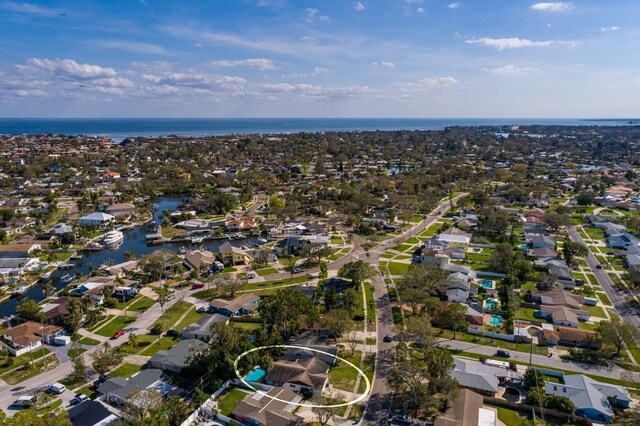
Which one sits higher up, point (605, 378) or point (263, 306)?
point (263, 306)

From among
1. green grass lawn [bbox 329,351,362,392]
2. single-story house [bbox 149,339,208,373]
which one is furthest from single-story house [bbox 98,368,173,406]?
green grass lawn [bbox 329,351,362,392]

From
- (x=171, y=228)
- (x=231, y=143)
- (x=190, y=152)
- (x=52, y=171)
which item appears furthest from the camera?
(x=231, y=143)

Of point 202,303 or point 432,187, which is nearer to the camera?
point 202,303

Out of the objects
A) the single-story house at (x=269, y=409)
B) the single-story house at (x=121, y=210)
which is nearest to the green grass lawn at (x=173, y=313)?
the single-story house at (x=269, y=409)

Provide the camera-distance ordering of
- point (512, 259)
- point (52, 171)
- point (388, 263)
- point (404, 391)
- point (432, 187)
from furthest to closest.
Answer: point (52, 171)
point (432, 187)
point (388, 263)
point (512, 259)
point (404, 391)

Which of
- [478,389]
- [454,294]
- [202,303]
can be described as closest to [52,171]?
[202,303]

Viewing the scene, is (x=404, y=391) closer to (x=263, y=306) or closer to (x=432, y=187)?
(x=263, y=306)

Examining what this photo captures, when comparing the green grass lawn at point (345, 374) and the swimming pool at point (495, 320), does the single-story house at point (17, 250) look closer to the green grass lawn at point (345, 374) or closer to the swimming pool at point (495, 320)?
the green grass lawn at point (345, 374)
